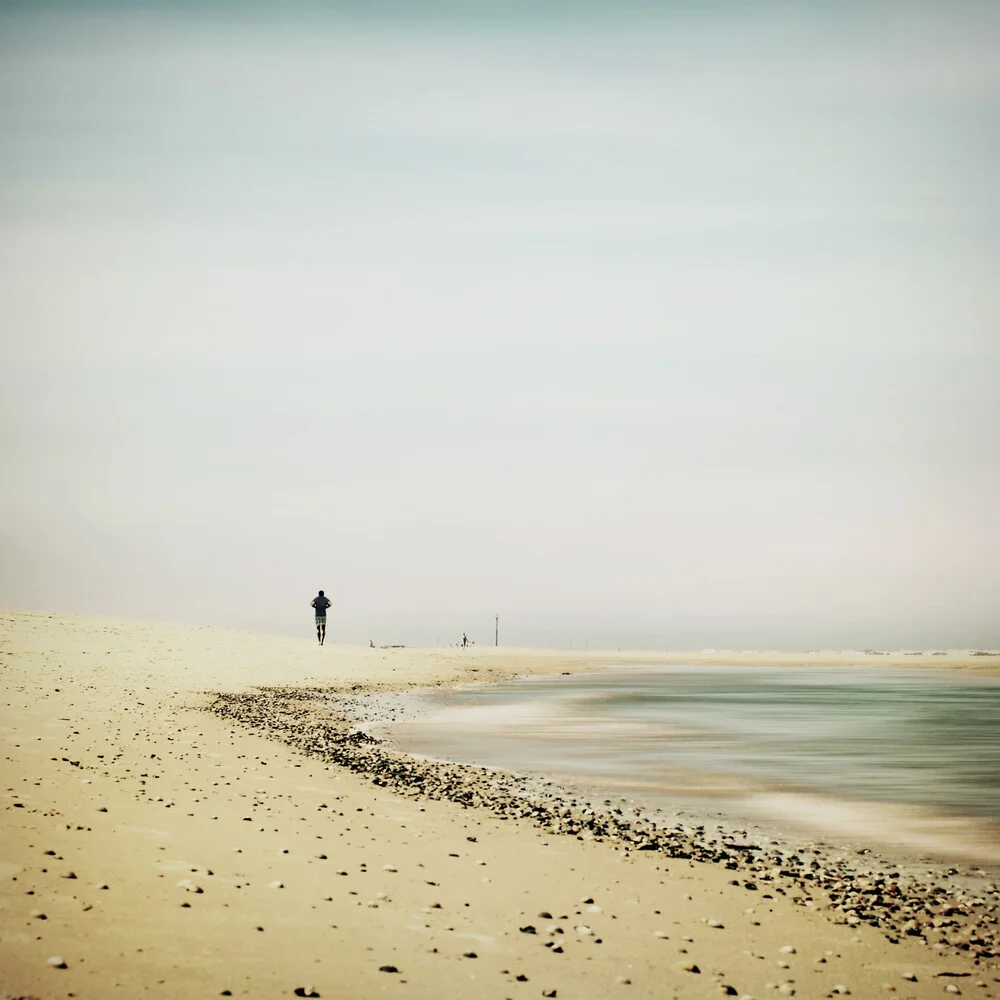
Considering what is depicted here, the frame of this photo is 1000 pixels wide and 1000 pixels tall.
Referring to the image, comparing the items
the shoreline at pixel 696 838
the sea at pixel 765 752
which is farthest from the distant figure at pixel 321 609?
the shoreline at pixel 696 838

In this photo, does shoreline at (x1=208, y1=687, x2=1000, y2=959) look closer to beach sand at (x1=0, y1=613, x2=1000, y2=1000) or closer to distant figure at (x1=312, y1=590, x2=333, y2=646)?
beach sand at (x1=0, y1=613, x2=1000, y2=1000)

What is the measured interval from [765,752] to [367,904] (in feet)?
64.3

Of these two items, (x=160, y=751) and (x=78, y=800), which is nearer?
(x=78, y=800)

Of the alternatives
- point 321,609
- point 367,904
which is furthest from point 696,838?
point 321,609

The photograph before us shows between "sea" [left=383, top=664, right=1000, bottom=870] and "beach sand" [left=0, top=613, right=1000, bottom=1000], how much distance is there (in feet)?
13.4

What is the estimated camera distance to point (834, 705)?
149ft

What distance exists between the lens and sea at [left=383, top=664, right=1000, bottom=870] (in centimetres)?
1748

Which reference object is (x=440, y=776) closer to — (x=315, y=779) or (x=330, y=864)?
(x=315, y=779)

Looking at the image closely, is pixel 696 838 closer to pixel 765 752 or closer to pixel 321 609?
pixel 765 752

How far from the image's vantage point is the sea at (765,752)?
1748 cm

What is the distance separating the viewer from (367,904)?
10.2m

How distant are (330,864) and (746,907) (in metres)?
5.24

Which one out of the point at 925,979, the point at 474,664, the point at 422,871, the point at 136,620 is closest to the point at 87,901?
the point at 422,871

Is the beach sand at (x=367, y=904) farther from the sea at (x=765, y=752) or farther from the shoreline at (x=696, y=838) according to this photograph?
the sea at (x=765, y=752)
